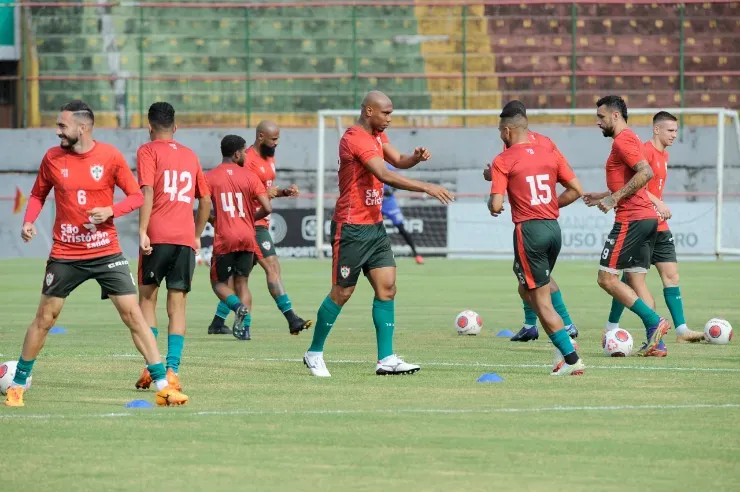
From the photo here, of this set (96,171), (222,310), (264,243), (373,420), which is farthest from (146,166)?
(264,243)

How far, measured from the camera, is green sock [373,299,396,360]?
10273 millimetres

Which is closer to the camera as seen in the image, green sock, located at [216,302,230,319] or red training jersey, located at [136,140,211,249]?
red training jersey, located at [136,140,211,249]

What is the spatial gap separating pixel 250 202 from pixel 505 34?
67.0ft

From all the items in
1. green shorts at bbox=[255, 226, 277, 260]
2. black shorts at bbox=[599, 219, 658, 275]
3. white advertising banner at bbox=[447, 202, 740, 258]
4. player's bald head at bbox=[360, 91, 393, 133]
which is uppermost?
player's bald head at bbox=[360, 91, 393, 133]

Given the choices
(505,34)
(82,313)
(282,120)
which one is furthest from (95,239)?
(505,34)

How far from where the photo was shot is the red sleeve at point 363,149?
33.4 feet

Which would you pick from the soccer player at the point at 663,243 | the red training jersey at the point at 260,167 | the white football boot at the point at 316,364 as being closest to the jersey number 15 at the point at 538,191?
the white football boot at the point at 316,364

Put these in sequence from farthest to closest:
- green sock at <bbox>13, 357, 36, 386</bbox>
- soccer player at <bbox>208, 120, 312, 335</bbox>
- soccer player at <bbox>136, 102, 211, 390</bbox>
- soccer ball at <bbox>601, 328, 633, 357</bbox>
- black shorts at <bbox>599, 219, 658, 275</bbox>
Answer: soccer player at <bbox>208, 120, 312, 335</bbox> → black shorts at <bbox>599, 219, 658, 275</bbox> → soccer ball at <bbox>601, 328, 633, 357</bbox> → soccer player at <bbox>136, 102, 211, 390</bbox> → green sock at <bbox>13, 357, 36, 386</bbox>

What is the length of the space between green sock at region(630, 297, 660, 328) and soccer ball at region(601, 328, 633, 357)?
21cm

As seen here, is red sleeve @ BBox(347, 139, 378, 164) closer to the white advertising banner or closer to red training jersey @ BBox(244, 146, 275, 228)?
red training jersey @ BBox(244, 146, 275, 228)

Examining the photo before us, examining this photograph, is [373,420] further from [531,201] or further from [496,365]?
[496,365]

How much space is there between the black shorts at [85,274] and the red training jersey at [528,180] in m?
3.10

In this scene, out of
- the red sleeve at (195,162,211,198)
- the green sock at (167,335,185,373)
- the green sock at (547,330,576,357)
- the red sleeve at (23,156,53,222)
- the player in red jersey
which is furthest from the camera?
the green sock at (547,330,576,357)

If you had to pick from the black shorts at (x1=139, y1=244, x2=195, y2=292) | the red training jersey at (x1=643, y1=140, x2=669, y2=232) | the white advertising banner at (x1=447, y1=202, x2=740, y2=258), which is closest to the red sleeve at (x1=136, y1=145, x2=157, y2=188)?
the black shorts at (x1=139, y1=244, x2=195, y2=292)
